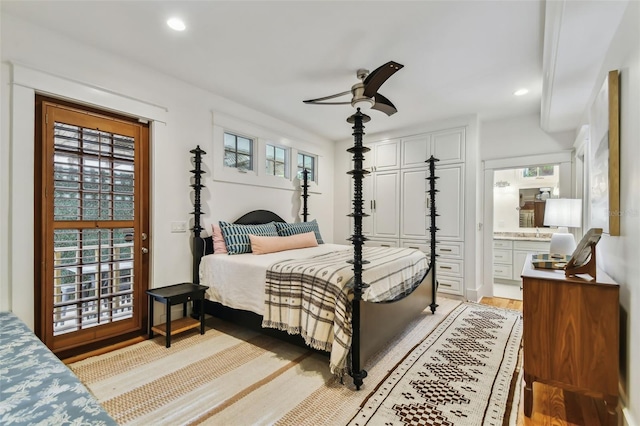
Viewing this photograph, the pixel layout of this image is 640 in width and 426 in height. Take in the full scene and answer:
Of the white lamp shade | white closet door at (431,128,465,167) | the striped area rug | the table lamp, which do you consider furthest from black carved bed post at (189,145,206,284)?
the white lamp shade

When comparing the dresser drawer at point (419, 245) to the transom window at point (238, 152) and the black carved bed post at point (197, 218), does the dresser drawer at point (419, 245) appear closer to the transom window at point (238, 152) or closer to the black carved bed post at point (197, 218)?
the transom window at point (238, 152)

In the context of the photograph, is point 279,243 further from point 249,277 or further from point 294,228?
point 249,277

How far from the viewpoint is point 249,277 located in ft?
8.87

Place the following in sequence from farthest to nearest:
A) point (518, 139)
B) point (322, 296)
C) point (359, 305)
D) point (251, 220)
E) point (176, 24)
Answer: point (518, 139)
point (251, 220)
point (176, 24)
point (322, 296)
point (359, 305)

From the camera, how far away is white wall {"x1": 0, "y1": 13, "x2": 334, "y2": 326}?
2.17 m

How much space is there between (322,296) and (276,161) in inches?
112

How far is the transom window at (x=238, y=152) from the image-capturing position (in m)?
3.82

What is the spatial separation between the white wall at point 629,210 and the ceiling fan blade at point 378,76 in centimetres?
127

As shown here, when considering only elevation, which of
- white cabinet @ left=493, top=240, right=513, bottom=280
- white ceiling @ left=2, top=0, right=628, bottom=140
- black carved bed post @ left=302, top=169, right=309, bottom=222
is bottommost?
white cabinet @ left=493, top=240, right=513, bottom=280

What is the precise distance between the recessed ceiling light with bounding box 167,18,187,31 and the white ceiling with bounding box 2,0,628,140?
5 centimetres

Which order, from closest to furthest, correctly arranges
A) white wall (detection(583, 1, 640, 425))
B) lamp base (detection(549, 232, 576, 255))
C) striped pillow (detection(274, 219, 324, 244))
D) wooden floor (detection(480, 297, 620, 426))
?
white wall (detection(583, 1, 640, 425)) < wooden floor (detection(480, 297, 620, 426)) < lamp base (detection(549, 232, 576, 255)) < striped pillow (detection(274, 219, 324, 244))

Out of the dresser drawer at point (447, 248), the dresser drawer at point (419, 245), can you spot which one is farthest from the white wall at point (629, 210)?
the dresser drawer at point (419, 245)

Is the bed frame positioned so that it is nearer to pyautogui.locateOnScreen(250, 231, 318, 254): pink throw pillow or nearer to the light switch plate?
the light switch plate

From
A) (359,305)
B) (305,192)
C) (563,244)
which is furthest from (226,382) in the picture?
(563,244)
